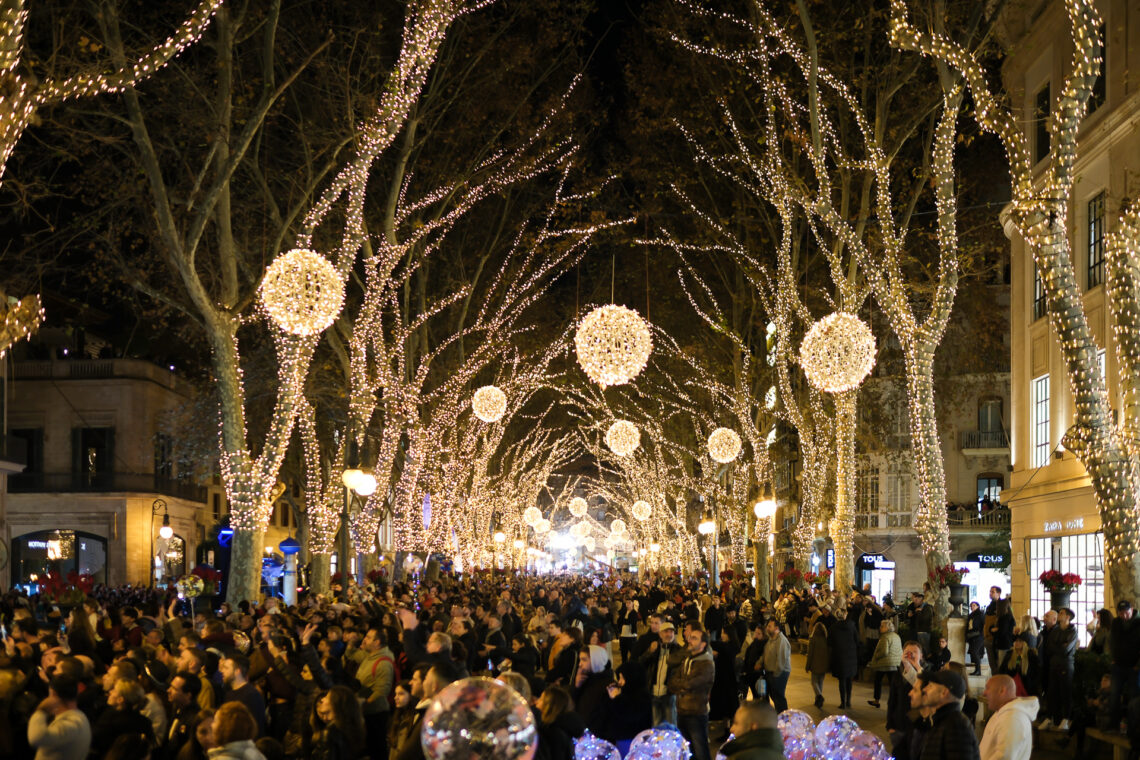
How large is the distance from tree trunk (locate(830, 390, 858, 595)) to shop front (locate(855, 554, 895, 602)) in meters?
23.8

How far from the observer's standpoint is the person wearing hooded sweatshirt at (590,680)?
10602 mm

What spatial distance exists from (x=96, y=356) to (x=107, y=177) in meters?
32.0

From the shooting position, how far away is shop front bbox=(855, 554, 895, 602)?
5131 centimetres

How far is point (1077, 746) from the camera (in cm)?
1418

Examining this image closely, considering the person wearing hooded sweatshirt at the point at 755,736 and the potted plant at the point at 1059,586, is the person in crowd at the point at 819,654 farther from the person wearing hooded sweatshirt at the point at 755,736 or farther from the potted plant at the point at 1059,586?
the person wearing hooded sweatshirt at the point at 755,736

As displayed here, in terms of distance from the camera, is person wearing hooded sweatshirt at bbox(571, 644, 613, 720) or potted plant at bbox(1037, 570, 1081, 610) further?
potted plant at bbox(1037, 570, 1081, 610)

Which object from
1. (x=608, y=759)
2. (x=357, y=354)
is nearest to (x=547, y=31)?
(x=357, y=354)

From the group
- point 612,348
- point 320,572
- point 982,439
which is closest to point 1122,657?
point 612,348

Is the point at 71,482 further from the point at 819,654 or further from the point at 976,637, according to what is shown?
the point at 976,637

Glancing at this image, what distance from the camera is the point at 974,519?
51.7 metres

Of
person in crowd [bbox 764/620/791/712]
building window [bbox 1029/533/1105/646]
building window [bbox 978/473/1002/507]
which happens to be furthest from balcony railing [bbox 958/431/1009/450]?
person in crowd [bbox 764/620/791/712]

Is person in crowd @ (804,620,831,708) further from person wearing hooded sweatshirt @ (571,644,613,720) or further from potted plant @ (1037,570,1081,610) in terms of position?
person wearing hooded sweatshirt @ (571,644,613,720)

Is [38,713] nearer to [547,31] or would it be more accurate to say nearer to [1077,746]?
[1077,746]

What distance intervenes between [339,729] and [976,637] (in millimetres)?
14884
